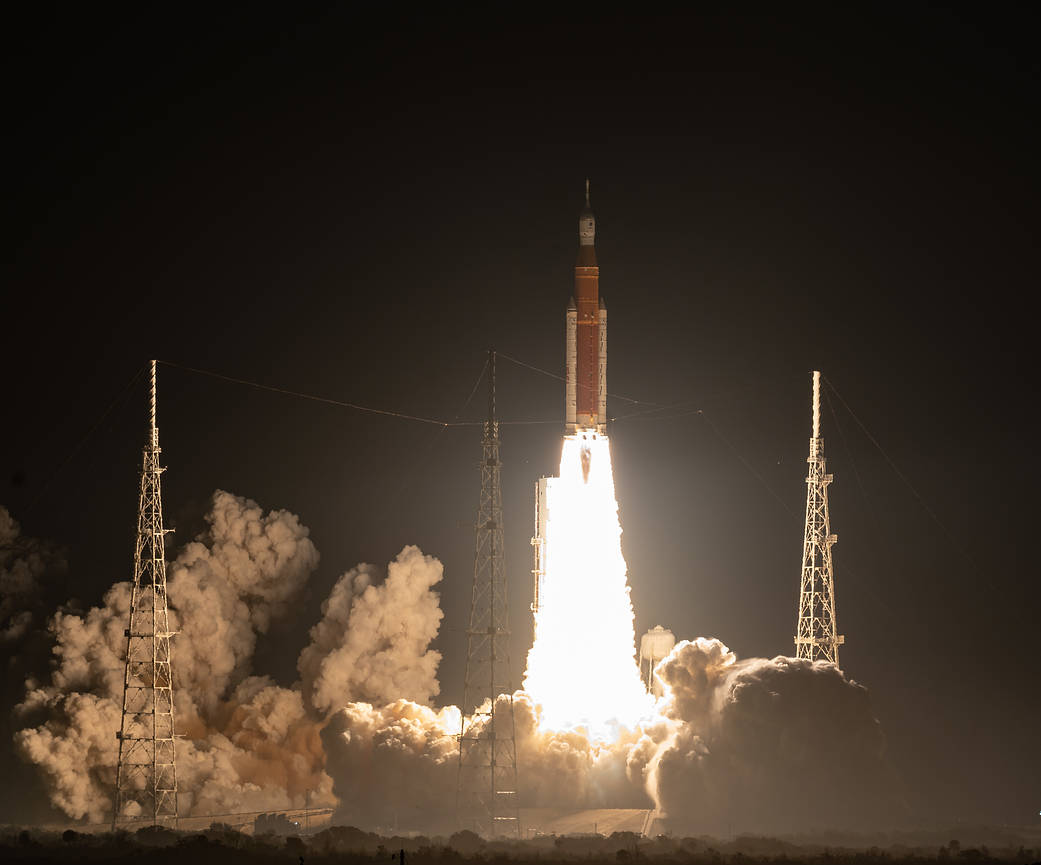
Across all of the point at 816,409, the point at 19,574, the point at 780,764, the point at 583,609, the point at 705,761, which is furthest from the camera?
the point at 19,574

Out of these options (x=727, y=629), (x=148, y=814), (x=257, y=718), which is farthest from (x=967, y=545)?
(x=148, y=814)

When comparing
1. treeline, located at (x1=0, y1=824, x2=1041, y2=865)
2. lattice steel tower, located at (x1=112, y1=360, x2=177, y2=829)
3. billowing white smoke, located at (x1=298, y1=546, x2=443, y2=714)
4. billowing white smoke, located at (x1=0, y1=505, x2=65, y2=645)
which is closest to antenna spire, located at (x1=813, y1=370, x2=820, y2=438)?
treeline, located at (x1=0, y1=824, x2=1041, y2=865)

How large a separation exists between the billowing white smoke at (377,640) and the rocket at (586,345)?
9643mm

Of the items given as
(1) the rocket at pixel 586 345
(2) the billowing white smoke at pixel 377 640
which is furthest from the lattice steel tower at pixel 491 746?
(2) the billowing white smoke at pixel 377 640

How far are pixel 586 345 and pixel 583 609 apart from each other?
8024 millimetres

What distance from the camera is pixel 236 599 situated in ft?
224

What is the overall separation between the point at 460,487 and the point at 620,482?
5990mm

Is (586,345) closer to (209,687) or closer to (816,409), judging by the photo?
(816,409)

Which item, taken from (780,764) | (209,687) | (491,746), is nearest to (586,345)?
(491,746)

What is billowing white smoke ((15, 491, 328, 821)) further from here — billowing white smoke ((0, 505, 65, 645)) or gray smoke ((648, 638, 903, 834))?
gray smoke ((648, 638, 903, 834))

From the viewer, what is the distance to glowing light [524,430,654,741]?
61500 mm

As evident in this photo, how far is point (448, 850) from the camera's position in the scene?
51.7 meters

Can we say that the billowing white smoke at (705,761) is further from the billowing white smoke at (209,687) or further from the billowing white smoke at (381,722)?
Answer: the billowing white smoke at (209,687)

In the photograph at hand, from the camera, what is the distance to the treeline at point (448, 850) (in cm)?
5025
